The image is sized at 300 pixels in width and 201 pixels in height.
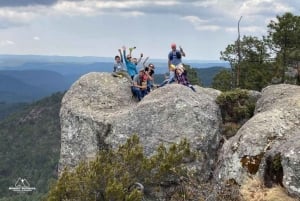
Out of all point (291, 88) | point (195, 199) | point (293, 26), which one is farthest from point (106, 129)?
point (293, 26)

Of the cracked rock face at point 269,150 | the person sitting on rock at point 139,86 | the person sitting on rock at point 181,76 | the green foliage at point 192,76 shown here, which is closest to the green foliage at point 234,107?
the person sitting on rock at point 181,76

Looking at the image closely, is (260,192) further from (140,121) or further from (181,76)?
(181,76)

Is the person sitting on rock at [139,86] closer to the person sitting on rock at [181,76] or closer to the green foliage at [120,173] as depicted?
the person sitting on rock at [181,76]

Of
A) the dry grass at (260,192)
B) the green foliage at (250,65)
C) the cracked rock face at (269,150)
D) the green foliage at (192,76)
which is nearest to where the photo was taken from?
the dry grass at (260,192)

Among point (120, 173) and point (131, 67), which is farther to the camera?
point (131, 67)

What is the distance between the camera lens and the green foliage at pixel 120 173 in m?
16.2

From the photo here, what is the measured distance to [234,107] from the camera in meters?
22.2

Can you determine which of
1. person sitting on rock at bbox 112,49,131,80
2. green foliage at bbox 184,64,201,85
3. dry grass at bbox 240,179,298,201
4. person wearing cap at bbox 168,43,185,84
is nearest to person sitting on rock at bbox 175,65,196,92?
person wearing cap at bbox 168,43,185,84

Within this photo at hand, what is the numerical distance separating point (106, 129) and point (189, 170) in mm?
4833

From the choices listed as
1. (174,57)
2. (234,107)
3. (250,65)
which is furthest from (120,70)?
(250,65)

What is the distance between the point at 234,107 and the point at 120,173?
25.6 ft

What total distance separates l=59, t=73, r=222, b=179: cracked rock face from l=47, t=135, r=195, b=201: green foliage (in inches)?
66.7

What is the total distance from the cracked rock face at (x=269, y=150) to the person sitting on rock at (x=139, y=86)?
7339mm

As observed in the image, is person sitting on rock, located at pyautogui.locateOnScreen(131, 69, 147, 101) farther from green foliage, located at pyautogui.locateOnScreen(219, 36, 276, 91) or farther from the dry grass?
green foliage, located at pyautogui.locateOnScreen(219, 36, 276, 91)
